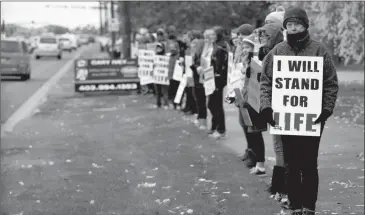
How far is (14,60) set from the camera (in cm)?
2936

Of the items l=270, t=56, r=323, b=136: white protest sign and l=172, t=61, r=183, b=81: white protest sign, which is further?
l=172, t=61, r=183, b=81: white protest sign

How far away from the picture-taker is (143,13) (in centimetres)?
3503

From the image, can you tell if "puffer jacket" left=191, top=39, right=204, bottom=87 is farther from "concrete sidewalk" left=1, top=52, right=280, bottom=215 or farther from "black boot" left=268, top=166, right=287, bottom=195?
"black boot" left=268, top=166, right=287, bottom=195

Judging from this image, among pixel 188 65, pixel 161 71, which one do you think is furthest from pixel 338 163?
pixel 161 71

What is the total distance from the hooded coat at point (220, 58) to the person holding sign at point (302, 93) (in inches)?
203

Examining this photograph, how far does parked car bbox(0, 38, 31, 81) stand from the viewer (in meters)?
29.2

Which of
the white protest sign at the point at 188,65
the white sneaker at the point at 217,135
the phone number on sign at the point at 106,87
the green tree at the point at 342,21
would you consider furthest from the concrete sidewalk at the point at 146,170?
the phone number on sign at the point at 106,87

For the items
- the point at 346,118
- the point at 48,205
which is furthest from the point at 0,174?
the point at 346,118

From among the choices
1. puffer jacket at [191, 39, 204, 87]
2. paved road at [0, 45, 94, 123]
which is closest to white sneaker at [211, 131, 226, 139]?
puffer jacket at [191, 39, 204, 87]

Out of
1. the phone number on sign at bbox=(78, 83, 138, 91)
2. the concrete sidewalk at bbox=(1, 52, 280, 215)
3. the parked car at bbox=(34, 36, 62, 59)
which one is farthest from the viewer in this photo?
the parked car at bbox=(34, 36, 62, 59)

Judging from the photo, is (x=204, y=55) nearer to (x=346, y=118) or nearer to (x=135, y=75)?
(x=346, y=118)

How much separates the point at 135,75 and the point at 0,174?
532 inches

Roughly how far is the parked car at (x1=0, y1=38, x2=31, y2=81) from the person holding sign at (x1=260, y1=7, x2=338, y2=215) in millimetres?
23972

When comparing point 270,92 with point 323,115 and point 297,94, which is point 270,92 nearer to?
point 297,94
